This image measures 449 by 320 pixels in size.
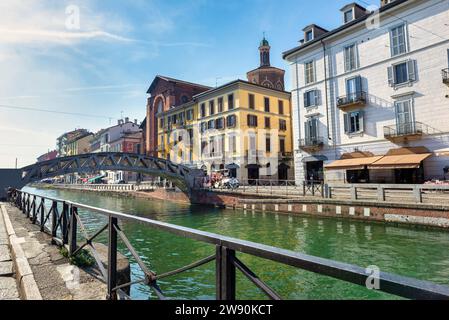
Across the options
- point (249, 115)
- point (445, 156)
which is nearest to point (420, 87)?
point (445, 156)

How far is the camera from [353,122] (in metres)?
24.0

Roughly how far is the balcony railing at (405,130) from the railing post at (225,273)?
71.6 feet

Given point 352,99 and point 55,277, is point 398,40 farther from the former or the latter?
point 55,277

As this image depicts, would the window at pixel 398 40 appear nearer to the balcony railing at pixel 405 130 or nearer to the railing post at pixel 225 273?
the balcony railing at pixel 405 130

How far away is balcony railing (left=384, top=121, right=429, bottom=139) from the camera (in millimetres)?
19719

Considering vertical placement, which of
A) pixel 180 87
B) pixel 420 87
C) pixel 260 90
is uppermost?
pixel 180 87

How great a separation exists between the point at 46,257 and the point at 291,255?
5.10m

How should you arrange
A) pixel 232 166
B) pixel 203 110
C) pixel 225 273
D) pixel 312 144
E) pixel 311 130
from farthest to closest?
pixel 203 110, pixel 232 166, pixel 311 130, pixel 312 144, pixel 225 273

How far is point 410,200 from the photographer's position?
14242 mm

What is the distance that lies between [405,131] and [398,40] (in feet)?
21.9

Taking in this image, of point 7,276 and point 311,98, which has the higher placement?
point 311,98

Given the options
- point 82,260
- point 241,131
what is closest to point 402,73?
point 241,131

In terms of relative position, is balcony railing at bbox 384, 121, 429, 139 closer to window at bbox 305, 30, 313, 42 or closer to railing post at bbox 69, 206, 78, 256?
window at bbox 305, 30, 313, 42
